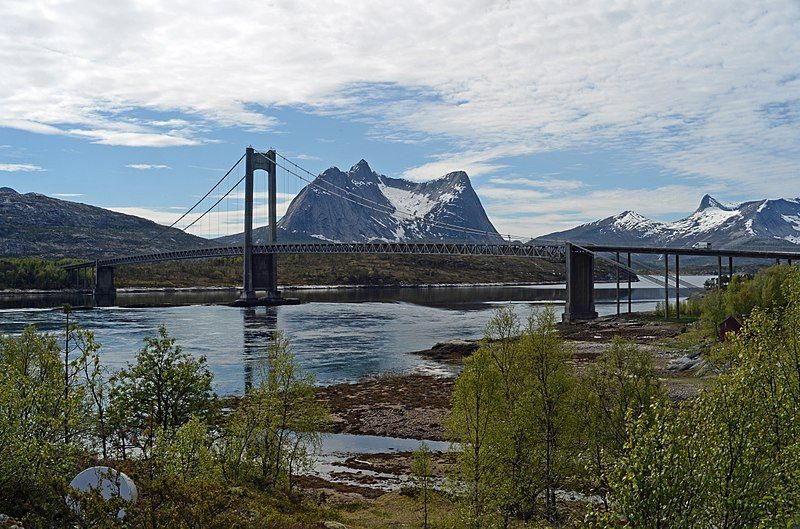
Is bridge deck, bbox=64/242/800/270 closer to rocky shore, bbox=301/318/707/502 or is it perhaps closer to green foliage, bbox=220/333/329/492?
rocky shore, bbox=301/318/707/502

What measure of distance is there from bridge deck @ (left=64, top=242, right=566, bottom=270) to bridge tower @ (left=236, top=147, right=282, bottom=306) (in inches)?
114

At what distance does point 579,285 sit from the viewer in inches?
4331

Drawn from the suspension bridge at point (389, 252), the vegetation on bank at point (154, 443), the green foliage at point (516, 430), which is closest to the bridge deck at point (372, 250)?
the suspension bridge at point (389, 252)

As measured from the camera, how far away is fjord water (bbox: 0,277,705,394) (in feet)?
222

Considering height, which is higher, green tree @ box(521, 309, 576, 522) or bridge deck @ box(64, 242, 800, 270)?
bridge deck @ box(64, 242, 800, 270)

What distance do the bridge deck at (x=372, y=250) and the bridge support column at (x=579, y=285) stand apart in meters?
8.35

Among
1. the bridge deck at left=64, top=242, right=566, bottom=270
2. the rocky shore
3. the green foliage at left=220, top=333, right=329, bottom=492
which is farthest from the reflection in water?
the bridge deck at left=64, top=242, right=566, bottom=270

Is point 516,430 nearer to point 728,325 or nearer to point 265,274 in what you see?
point 728,325

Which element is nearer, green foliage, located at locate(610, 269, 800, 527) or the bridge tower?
green foliage, located at locate(610, 269, 800, 527)

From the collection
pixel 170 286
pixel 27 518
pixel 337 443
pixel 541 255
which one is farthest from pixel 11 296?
pixel 27 518

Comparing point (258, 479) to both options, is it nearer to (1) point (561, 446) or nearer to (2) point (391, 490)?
(2) point (391, 490)

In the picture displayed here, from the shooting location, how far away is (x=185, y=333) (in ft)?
295

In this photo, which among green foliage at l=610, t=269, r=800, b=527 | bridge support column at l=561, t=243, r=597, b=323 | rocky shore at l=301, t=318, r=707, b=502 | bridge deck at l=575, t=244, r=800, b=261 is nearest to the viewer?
green foliage at l=610, t=269, r=800, b=527

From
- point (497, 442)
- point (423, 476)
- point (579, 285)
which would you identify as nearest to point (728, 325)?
point (579, 285)
